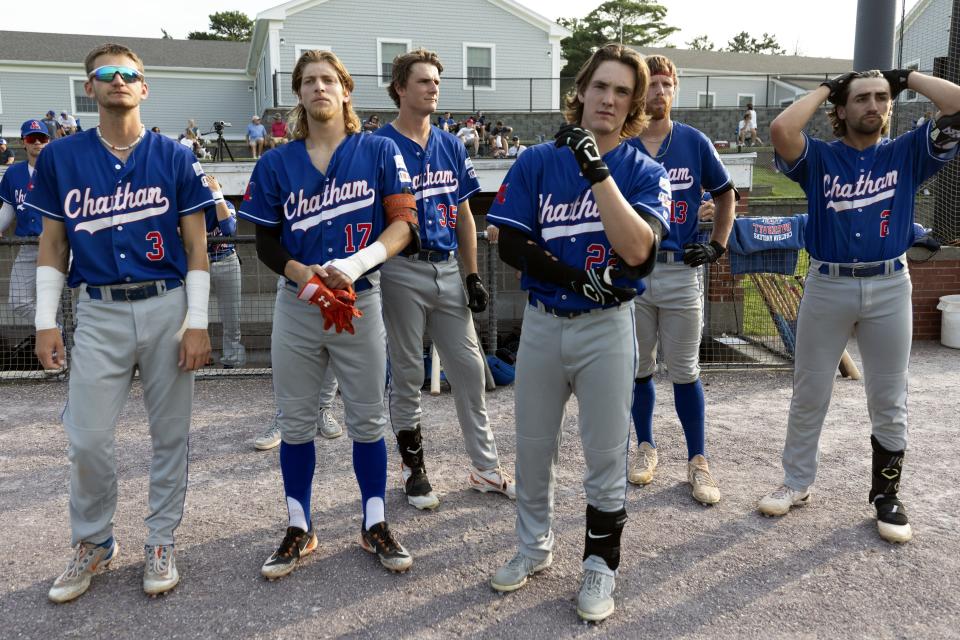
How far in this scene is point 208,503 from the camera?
4.13 metres

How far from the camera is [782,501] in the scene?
3879 mm

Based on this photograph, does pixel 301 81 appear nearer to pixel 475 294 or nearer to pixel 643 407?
pixel 475 294

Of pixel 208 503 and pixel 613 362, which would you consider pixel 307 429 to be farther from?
pixel 613 362

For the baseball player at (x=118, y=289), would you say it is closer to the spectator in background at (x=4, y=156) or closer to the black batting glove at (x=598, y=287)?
the black batting glove at (x=598, y=287)

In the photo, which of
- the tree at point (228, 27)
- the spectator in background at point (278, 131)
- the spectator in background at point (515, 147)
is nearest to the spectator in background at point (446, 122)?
the spectator in background at point (515, 147)

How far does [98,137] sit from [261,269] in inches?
226

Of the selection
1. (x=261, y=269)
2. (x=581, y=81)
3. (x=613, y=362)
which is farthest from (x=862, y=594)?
(x=261, y=269)

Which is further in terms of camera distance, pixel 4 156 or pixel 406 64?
pixel 4 156

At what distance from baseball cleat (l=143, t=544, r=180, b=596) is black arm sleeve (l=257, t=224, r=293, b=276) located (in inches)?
53.2

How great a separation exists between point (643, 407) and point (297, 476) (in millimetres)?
2173

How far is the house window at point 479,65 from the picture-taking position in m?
26.9

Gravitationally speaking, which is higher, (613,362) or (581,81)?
(581,81)

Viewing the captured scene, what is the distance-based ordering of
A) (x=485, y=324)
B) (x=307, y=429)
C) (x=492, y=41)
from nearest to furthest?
(x=307, y=429)
(x=485, y=324)
(x=492, y=41)

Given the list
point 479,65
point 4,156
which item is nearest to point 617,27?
point 479,65
